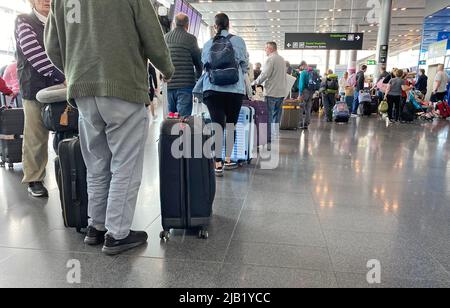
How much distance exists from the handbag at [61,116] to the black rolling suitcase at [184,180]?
2.86 feet

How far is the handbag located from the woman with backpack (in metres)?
1.37

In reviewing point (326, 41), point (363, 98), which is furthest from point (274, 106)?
point (326, 41)

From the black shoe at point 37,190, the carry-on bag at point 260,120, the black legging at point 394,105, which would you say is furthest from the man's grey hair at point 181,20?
the black legging at point 394,105

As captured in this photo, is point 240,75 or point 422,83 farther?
point 422,83

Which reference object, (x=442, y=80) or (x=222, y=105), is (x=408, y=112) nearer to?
(x=442, y=80)

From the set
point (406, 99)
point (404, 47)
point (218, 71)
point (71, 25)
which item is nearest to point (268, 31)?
point (406, 99)

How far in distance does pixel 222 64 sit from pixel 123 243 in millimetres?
2012

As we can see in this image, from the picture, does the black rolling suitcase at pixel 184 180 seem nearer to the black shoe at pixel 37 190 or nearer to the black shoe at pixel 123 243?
the black shoe at pixel 123 243

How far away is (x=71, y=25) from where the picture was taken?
5.81 ft

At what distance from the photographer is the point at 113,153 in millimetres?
1884

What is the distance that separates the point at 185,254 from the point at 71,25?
138 centimetres

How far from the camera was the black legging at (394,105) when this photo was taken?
A: 10.5 m

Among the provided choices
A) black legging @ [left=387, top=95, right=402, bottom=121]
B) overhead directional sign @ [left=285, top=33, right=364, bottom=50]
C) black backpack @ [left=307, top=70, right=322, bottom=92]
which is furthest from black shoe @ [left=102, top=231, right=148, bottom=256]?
overhead directional sign @ [left=285, top=33, right=364, bottom=50]
